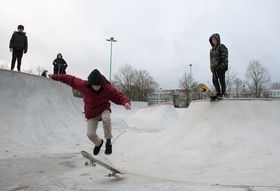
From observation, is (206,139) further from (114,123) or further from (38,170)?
(114,123)

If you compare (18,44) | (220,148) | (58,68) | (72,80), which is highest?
(18,44)

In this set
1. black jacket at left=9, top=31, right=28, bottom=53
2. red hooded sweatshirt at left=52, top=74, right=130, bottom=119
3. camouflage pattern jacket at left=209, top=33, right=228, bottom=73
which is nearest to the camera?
red hooded sweatshirt at left=52, top=74, right=130, bottom=119

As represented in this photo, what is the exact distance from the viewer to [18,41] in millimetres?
12359

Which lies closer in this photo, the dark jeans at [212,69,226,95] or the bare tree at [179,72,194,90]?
the dark jeans at [212,69,226,95]

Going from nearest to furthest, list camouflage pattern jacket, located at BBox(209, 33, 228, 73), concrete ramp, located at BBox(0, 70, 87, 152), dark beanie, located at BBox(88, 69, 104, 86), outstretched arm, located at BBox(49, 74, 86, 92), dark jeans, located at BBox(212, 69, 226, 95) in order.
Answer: dark beanie, located at BBox(88, 69, 104, 86) < outstretched arm, located at BBox(49, 74, 86, 92) < camouflage pattern jacket, located at BBox(209, 33, 228, 73) < dark jeans, located at BBox(212, 69, 226, 95) < concrete ramp, located at BBox(0, 70, 87, 152)

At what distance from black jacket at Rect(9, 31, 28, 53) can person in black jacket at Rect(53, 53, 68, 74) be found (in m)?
2.21

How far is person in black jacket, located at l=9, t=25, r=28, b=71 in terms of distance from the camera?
12.4 metres

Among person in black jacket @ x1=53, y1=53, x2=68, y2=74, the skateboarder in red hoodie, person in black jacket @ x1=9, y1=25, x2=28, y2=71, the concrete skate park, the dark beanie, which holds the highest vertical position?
person in black jacket @ x1=9, y1=25, x2=28, y2=71

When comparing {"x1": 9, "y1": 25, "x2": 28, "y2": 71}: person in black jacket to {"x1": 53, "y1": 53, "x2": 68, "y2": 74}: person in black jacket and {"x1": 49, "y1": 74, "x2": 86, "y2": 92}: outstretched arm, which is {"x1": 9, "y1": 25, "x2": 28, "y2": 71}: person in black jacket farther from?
{"x1": 49, "y1": 74, "x2": 86, "y2": 92}: outstretched arm

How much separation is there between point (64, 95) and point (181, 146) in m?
7.42

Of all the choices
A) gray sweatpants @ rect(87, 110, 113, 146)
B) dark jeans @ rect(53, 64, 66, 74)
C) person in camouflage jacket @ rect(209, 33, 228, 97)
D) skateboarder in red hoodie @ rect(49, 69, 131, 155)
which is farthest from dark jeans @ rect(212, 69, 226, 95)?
dark jeans @ rect(53, 64, 66, 74)

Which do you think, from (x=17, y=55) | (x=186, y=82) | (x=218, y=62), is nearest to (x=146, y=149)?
(x=218, y=62)

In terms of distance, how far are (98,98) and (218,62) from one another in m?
3.99

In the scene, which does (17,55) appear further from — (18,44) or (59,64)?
(59,64)
